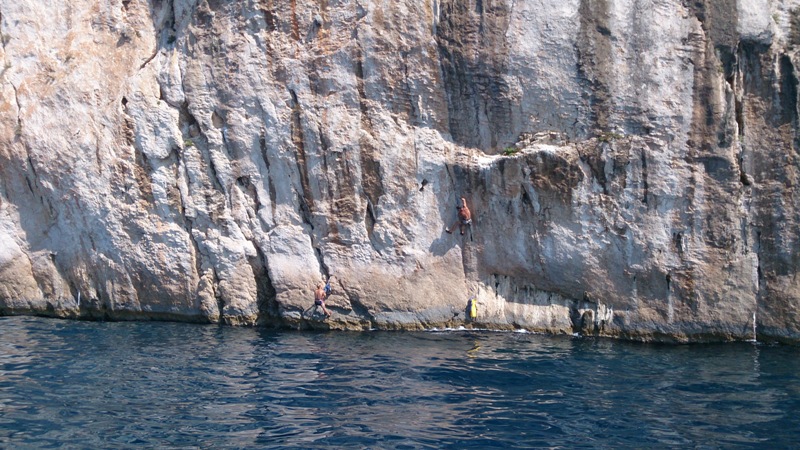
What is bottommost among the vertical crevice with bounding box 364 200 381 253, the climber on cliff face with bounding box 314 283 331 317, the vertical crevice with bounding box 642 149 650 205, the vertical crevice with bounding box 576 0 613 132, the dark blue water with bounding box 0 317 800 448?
the dark blue water with bounding box 0 317 800 448

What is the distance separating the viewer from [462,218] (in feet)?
51.2

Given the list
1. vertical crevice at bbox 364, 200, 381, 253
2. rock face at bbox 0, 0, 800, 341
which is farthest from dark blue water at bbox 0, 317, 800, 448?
vertical crevice at bbox 364, 200, 381, 253

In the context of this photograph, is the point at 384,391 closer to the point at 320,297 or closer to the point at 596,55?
the point at 320,297

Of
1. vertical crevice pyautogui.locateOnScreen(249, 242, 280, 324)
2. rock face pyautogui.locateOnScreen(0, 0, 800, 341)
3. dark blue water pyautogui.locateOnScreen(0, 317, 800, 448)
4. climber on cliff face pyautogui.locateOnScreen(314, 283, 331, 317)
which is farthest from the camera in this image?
vertical crevice pyautogui.locateOnScreen(249, 242, 280, 324)

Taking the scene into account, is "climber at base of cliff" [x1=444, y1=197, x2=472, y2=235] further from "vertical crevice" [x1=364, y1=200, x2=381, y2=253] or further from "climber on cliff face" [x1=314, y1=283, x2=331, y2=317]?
"climber on cliff face" [x1=314, y1=283, x2=331, y2=317]

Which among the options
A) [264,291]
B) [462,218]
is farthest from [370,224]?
[264,291]

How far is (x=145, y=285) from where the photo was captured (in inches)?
644

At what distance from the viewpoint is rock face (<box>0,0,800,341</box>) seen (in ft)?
47.1

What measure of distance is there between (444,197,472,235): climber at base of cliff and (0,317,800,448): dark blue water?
218cm

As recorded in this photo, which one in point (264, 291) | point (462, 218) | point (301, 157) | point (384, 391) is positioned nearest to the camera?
point (384, 391)

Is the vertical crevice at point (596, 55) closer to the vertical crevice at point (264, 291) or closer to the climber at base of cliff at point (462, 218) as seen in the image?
the climber at base of cliff at point (462, 218)

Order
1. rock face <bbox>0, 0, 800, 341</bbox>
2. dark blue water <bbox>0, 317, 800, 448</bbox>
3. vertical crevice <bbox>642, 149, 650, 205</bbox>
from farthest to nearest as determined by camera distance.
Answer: vertical crevice <bbox>642, 149, 650, 205</bbox>, rock face <bbox>0, 0, 800, 341</bbox>, dark blue water <bbox>0, 317, 800, 448</bbox>

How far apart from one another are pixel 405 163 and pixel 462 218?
5.34 ft

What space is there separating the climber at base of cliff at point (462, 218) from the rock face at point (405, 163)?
171 millimetres
